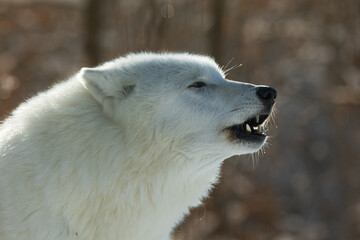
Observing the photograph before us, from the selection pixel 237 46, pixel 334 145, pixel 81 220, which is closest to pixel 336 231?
pixel 334 145

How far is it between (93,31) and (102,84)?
4935 millimetres

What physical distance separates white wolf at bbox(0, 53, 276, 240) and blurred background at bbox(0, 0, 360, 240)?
3.69 meters

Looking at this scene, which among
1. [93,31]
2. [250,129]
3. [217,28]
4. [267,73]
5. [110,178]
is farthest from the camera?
[267,73]

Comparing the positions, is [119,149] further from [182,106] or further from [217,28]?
[217,28]

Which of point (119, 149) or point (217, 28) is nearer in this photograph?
point (119, 149)

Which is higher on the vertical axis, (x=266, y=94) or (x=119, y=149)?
(x=266, y=94)

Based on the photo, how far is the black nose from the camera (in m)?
3.89

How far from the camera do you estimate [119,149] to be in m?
3.67

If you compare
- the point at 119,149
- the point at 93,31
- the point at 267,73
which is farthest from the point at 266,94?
the point at 267,73

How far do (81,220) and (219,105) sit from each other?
1.27 m

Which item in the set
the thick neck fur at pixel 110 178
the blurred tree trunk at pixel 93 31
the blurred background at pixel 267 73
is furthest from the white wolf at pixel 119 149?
the blurred tree trunk at pixel 93 31

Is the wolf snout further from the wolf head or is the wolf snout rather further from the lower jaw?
the lower jaw

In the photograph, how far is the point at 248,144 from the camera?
3.80m

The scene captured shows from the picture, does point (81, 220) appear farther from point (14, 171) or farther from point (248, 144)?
point (248, 144)
